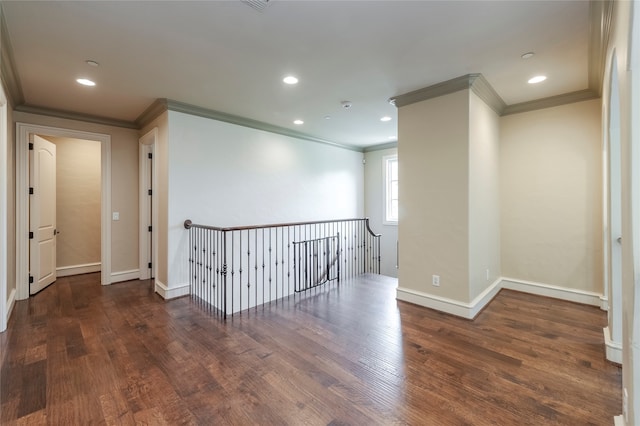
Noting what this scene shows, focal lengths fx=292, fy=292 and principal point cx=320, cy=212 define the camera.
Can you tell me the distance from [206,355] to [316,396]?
1109 mm

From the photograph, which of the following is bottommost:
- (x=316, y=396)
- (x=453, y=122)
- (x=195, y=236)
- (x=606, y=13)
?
(x=316, y=396)

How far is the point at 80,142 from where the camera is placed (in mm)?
5445

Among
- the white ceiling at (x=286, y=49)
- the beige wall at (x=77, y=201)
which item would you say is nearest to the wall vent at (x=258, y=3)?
the white ceiling at (x=286, y=49)

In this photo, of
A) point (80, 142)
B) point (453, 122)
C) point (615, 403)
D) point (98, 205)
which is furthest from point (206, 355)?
point (80, 142)

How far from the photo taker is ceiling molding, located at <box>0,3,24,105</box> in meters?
2.35

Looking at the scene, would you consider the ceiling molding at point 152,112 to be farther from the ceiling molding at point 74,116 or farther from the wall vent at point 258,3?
the wall vent at point 258,3

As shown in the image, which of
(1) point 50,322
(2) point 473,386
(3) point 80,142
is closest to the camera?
(2) point 473,386

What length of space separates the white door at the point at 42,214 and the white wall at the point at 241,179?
2.10 metres

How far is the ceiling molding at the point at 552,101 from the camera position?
3.64 m

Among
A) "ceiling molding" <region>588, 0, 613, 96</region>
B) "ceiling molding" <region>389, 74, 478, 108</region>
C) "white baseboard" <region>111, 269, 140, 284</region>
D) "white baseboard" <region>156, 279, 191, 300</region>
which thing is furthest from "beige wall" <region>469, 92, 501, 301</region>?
"white baseboard" <region>111, 269, 140, 284</region>

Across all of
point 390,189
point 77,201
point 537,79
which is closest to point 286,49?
point 537,79

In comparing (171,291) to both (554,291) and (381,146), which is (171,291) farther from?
(554,291)

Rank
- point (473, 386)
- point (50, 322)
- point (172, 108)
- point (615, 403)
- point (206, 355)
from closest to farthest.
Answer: point (615, 403) → point (473, 386) → point (206, 355) → point (50, 322) → point (172, 108)

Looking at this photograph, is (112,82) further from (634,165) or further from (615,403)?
(615,403)
